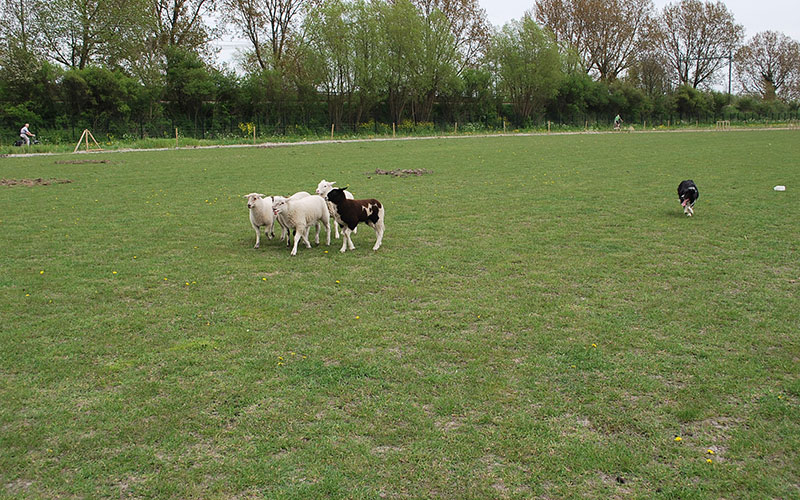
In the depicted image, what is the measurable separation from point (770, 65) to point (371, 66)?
68.3 meters

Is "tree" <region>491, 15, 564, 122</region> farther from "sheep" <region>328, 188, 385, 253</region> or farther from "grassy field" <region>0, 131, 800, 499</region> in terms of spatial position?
"sheep" <region>328, 188, 385, 253</region>

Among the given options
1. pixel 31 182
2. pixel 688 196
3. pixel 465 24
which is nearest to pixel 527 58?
pixel 465 24

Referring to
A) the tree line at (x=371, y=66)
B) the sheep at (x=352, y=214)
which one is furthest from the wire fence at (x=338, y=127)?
the sheep at (x=352, y=214)

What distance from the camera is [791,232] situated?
10.6 metres

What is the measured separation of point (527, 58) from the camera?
6981 cm

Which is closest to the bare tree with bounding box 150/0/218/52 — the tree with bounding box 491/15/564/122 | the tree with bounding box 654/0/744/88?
the tree with bounding box 491/15/564/122

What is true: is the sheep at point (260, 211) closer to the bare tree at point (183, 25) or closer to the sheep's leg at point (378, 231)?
the sheep's leg at point (378, 231)

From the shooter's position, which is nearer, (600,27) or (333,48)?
(333,48)

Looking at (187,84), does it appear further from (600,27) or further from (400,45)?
(600,27)

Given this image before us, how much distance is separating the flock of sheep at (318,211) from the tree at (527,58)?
63494mm

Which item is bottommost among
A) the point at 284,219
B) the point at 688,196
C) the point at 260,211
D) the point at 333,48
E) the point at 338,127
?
the point at 284,219

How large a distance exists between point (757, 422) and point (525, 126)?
68.1m

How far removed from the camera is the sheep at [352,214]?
373 inches

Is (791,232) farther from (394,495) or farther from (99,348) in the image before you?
(99,348)
